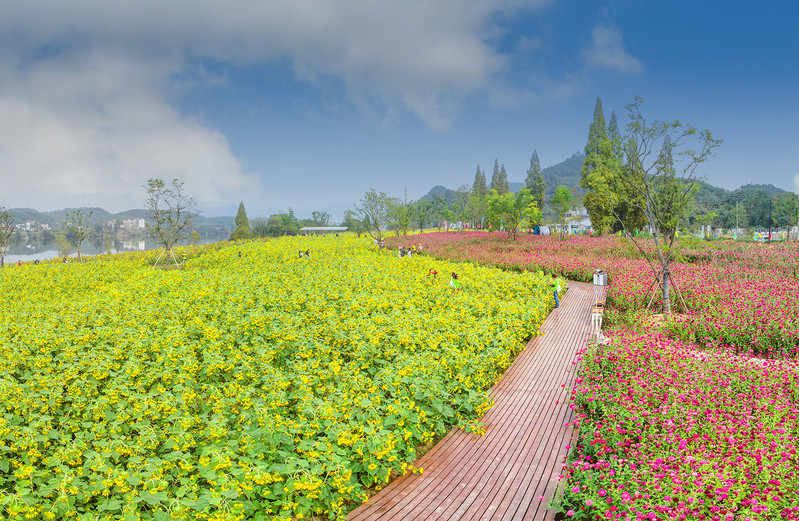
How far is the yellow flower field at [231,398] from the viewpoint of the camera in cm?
386

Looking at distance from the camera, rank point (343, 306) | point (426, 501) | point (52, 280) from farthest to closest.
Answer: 1. point (52, 280)
2. point (343, 306)
3. point (426, 501)

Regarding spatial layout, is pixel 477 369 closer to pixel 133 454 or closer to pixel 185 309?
pixel 133 454

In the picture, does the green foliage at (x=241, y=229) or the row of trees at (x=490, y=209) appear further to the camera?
the green foliage at (x=241, y=229)

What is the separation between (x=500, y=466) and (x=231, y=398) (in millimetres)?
3974

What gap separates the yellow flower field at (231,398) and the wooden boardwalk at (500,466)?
0.95 feet

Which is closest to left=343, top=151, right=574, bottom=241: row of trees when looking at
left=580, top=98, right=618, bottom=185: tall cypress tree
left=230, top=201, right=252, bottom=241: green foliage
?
left=580, top=98, right=618, bottom=185: tall cypress tree

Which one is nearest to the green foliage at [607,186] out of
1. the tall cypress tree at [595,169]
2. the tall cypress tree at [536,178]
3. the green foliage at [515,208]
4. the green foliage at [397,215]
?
the tall cypress tree at [595,169]

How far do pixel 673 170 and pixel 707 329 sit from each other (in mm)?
6009

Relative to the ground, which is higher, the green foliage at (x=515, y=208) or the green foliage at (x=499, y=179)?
the green foliage at (x=499, y=179)

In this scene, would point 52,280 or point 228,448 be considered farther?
point 52,280

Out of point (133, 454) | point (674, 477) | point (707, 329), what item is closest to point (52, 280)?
point (133, 454)

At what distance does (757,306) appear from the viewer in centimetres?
1051

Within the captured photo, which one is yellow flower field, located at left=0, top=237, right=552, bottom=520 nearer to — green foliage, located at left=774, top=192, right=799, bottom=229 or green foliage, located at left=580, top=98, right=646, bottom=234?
green foliage, located at left=580, top=98, right=646, bottom=234

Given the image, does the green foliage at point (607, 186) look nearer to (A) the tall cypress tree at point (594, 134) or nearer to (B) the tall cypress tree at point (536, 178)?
(A) the tall cypress tree at point (594, 134)
